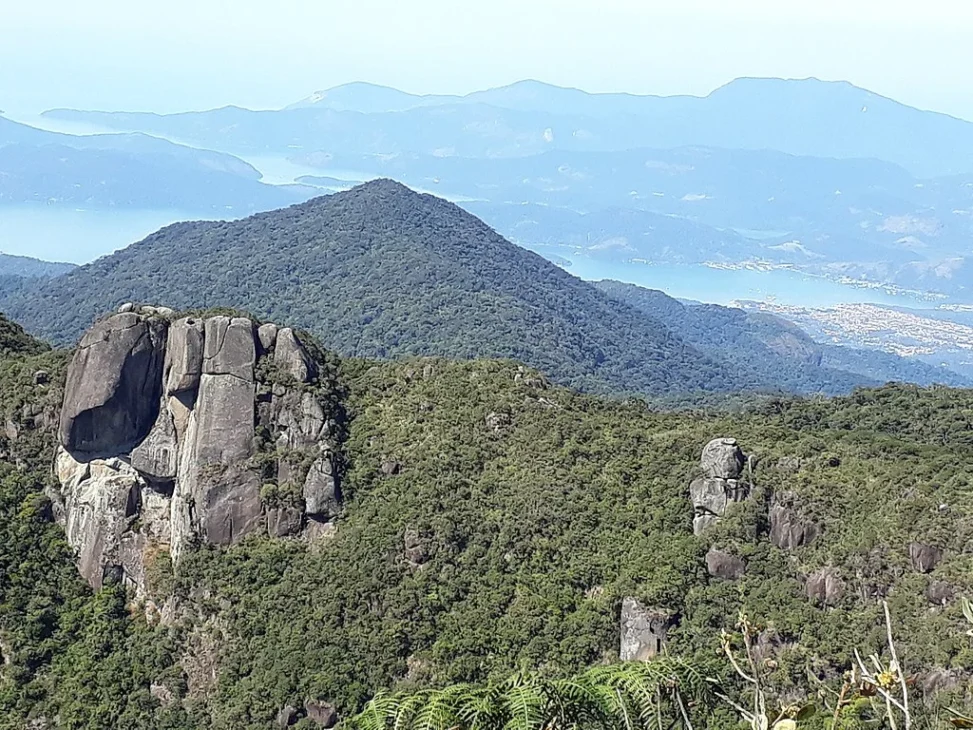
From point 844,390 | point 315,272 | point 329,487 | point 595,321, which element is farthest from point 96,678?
point 844,390

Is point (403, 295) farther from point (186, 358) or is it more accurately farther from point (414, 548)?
point (414, 548)

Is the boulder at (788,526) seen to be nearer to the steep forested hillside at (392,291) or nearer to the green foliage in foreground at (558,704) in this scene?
the green foliage in foreground at (558,704)

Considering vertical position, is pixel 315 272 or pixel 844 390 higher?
pixel 315 272

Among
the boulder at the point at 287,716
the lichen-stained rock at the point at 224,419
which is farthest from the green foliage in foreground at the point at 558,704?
the lichen-stained rock at the point at 224,419

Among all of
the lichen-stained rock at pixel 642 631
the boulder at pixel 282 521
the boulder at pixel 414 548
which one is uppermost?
the boulder at pixel 282 521

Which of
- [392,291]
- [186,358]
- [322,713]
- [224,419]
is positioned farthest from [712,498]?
[392,291]

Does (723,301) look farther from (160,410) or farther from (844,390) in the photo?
(160,410)

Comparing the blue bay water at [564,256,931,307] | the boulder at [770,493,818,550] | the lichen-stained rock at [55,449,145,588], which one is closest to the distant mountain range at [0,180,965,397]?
the boulder at [770,493,818,550]
